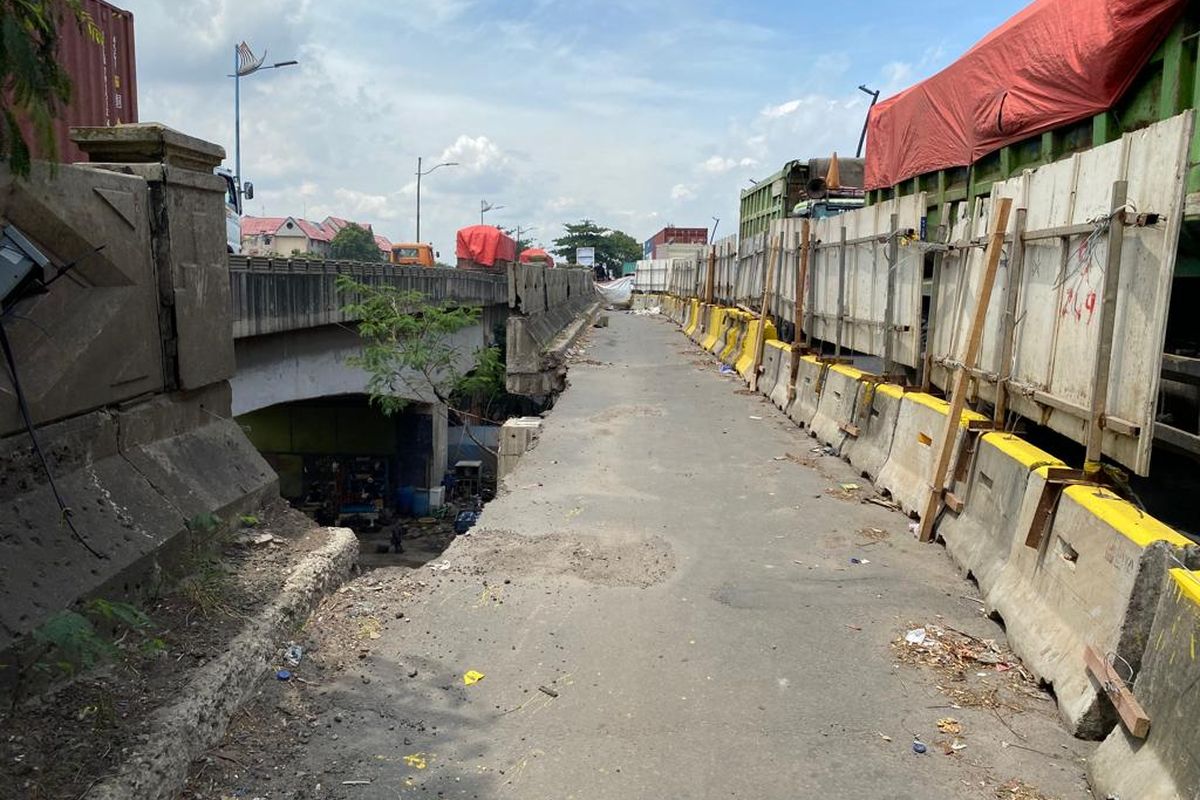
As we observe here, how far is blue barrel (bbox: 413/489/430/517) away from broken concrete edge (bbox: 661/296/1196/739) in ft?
69.6

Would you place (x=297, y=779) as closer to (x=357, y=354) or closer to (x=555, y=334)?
(x=357, y=354)

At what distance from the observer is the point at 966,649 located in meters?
4.45

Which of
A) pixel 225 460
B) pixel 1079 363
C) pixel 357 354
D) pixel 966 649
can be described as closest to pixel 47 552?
pixel 225 460

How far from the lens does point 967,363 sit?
5.82 meters

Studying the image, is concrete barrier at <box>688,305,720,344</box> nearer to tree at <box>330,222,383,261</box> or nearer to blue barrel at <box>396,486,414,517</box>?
blue barrel at <box>396,486,414,517</box>

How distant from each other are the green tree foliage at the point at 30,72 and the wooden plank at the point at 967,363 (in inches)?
203

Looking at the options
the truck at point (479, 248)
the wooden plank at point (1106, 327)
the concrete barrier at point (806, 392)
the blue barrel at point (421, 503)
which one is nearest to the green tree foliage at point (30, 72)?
the wooden plank at point (1106, 327)

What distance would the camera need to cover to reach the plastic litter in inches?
161

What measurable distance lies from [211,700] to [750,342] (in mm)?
13061

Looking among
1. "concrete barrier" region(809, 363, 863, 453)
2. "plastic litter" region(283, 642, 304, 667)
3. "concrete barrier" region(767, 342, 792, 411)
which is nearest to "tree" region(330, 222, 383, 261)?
"concrete barrier" region(767, 342, 792, 411)

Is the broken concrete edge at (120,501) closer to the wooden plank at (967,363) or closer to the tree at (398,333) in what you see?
the wooden plank at (967,363)

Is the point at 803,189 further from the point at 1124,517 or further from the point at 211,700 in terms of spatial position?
the point at 211,700

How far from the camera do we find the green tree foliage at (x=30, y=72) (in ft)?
8.73

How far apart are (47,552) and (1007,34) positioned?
25.6ft
